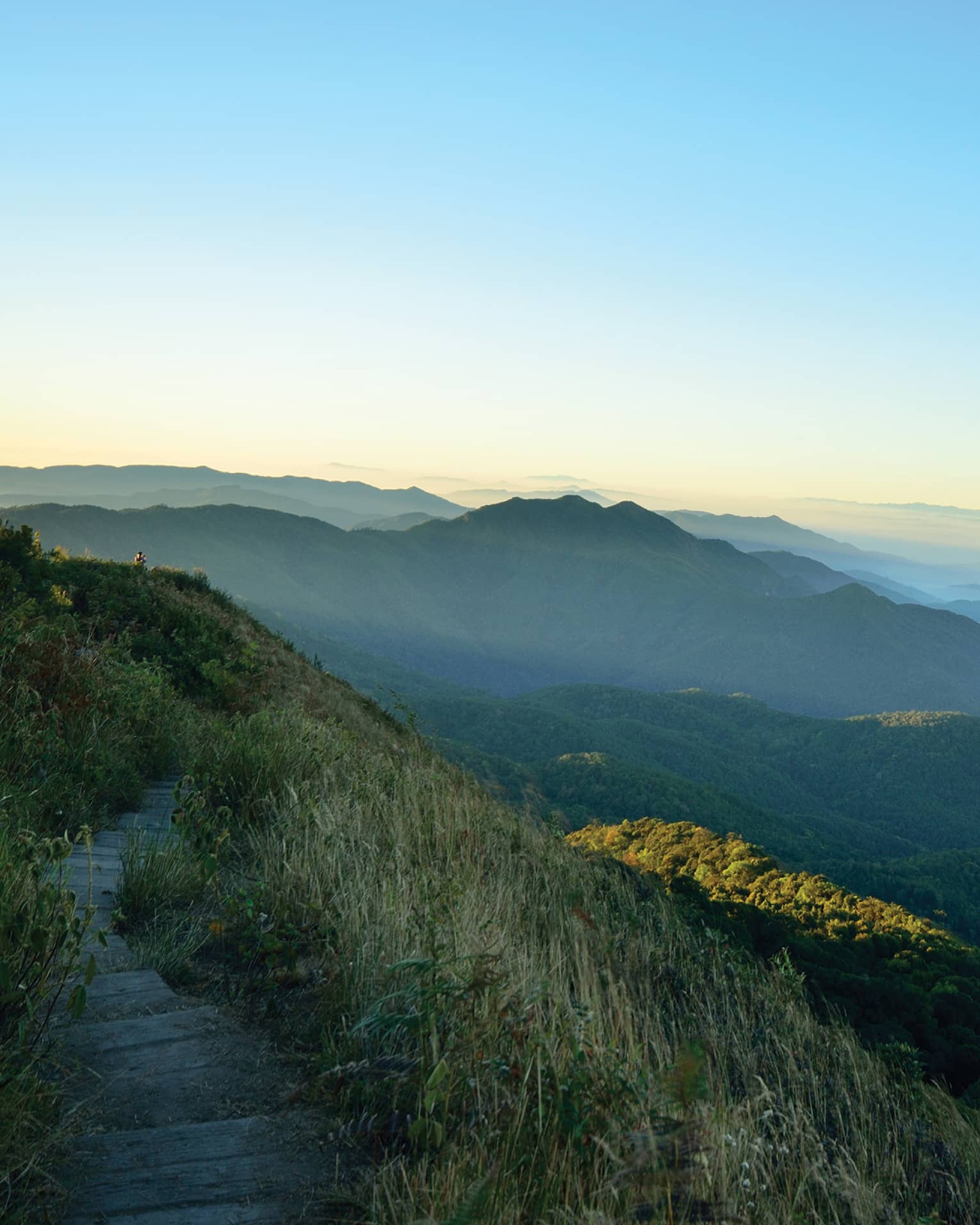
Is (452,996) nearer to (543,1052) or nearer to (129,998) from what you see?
(543,1052)

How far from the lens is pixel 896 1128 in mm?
3404

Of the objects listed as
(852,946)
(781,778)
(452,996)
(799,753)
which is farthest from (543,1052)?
(799,753)

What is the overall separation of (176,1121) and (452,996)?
0.89 meters

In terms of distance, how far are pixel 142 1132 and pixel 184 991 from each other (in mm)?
887

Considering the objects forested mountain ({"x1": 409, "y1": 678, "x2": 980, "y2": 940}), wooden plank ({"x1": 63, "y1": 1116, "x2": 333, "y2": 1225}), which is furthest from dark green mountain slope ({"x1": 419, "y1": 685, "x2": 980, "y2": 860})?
wooden plank ({"x1": 63, "y1": 1116, "x2": 333, "y2": 1225})

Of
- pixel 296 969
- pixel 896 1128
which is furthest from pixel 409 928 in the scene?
pixel 896 1128

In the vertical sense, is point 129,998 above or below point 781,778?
above

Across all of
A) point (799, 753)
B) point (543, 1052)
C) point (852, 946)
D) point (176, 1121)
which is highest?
point (543, 1052)

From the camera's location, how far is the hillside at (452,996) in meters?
2.14

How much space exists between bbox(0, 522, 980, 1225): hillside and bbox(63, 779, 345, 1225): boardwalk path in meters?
0.12

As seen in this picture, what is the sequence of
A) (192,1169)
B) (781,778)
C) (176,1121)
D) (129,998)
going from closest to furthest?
1. (192,1169)
2. (176,1121)
3. (129,998)
4. (781,778)

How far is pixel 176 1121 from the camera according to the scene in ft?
7.49

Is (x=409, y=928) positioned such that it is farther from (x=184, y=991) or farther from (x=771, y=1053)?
(x=771, y=1053)

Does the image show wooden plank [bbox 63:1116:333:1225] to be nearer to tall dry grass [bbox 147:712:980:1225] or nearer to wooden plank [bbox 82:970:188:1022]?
tall dry grass [bbox 147:712:980:1225]
